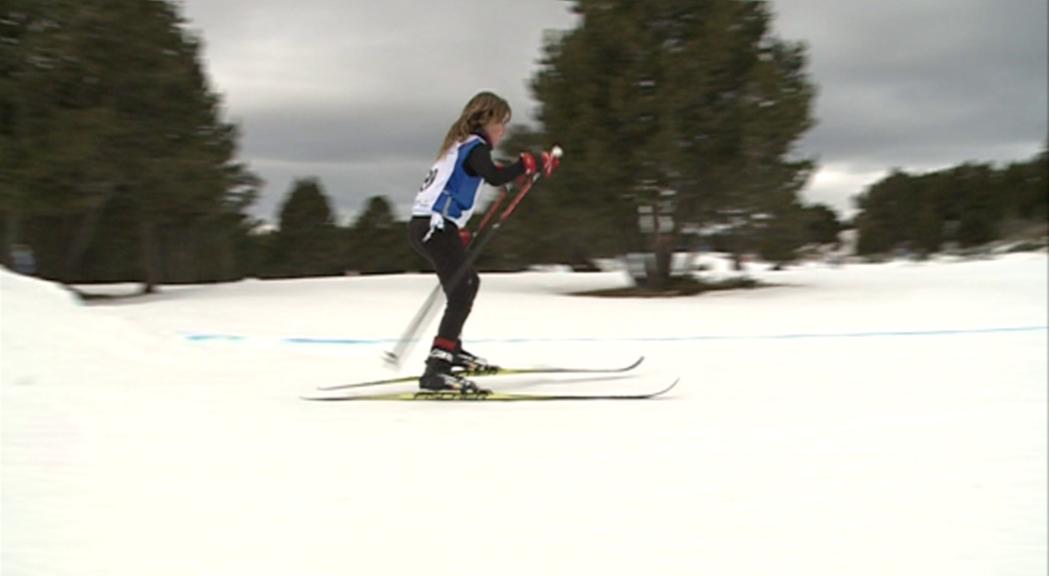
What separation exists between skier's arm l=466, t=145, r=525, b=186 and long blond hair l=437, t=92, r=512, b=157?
157 millimetres

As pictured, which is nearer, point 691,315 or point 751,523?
point 751,523

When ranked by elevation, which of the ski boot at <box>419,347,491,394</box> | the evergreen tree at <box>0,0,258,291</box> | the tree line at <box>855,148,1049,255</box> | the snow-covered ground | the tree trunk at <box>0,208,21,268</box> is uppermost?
the tree line at <box>855,148,1049,255</box>

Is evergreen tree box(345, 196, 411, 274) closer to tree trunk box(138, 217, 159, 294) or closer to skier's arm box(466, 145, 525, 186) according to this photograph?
tree trunk box(138, 217, 159, 294)

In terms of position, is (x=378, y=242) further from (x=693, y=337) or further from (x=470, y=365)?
(x=470, y=365)

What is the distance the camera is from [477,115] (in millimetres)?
4816

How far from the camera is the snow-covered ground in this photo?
2369 millimetres

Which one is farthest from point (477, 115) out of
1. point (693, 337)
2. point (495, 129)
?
point (693, 337)

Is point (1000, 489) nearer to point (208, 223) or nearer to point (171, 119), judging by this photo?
point (171, 119)

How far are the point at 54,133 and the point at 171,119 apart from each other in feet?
7.03

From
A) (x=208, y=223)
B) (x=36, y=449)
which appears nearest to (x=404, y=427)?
(x=36, y=449)

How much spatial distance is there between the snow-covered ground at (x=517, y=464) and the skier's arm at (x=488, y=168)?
1228 millimetres

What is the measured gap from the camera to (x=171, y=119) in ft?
42.8

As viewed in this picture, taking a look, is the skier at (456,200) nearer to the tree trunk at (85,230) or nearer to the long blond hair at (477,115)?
the long blond hair at (477,115)

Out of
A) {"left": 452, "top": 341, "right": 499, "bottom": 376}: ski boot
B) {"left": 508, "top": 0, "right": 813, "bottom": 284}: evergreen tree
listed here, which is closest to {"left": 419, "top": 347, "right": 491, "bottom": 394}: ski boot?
{"left": 452, "top": 341, "right": 499, "bottom": 376}: ski boot
